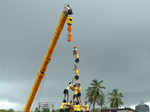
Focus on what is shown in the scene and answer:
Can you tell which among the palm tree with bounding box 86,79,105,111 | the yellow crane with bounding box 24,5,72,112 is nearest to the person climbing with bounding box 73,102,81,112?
the yellow crane with bounding box 24,5,72,112

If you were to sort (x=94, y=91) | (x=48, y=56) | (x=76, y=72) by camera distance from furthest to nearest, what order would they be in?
(x=94, y=91), (x=76, y=72), (x=48, y=56)

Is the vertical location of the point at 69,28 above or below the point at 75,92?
above

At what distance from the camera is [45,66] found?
26906 mm

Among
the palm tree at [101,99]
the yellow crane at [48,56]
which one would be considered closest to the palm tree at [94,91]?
the palm tree at [101,99]

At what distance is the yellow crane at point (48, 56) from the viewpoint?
23.7 m

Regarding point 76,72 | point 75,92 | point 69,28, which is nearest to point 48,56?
point 76,72

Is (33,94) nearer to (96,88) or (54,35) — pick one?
(54,35)

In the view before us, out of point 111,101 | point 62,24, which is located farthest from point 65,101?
point 111,101

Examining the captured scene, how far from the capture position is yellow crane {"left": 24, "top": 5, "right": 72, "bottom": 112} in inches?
933

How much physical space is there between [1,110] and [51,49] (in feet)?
246

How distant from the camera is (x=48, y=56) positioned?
86.3 feet

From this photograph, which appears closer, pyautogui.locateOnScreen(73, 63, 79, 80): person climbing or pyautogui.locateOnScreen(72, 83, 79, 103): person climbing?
pyautogui.locateOnScreen(72, 83, 79, 103): person climbing

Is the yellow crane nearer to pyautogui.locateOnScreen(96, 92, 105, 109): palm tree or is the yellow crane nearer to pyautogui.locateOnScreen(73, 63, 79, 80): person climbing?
pyautogui.locateOnScreen(73, 63, 79, 80): person climbing

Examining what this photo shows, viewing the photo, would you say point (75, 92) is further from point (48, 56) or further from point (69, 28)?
point (69, 28)
